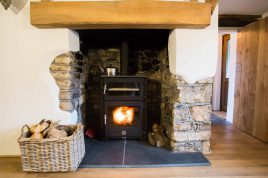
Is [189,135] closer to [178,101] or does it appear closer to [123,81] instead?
[178,101]

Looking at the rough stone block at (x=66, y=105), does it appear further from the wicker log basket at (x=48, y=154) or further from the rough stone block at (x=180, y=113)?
the rough stone block at (x=180, y=113)

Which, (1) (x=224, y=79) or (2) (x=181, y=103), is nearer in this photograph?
(2) (x=181, y=103)

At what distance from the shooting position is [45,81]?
230cm

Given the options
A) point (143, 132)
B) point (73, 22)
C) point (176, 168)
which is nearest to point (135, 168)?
point (176, 168)

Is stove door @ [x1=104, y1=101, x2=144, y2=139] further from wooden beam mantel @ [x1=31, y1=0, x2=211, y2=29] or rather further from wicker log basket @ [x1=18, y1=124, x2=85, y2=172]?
wooden beam mantel @ [x1=31, y1=0, x2=211, y2=29]

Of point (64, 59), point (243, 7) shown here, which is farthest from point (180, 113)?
point (243, 7)

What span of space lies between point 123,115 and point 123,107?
0.12m

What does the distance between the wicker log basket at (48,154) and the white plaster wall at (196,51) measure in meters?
1.44

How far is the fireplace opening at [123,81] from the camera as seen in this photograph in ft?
8.87

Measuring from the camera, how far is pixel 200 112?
7.81 feet

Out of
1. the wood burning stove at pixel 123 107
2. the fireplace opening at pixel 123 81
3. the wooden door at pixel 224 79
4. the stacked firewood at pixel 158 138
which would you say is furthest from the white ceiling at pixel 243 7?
the stacked firewood at pixel 158 138

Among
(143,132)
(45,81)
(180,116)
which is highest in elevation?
(45,81)

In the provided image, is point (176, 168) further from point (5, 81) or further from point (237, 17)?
Result: point (237, 17)

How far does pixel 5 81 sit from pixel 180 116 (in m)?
2.07
